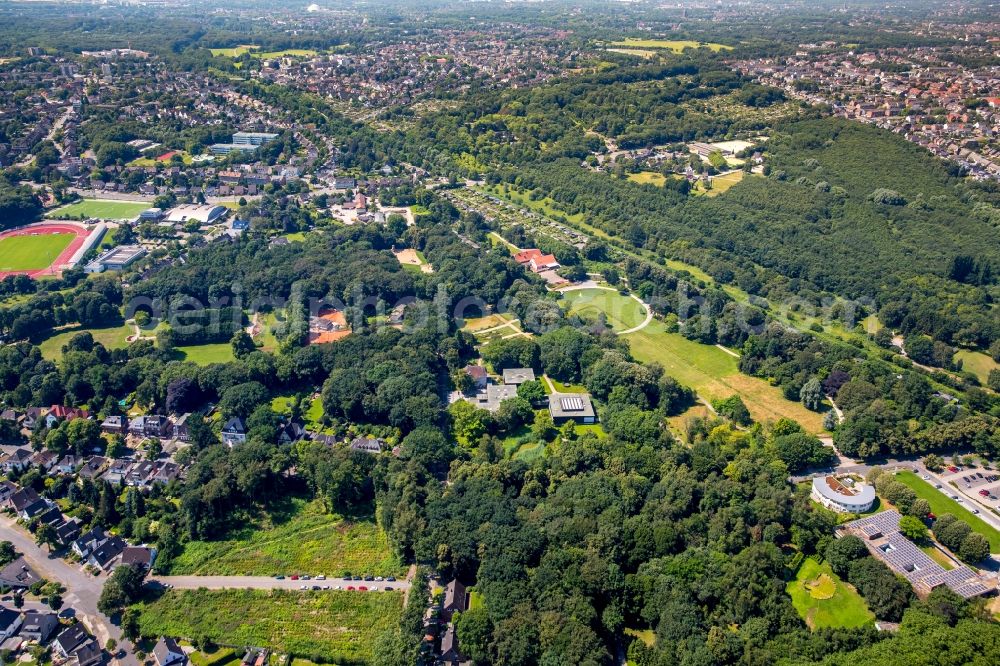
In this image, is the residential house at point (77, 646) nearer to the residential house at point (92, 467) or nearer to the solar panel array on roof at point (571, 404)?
the residential house at point (92, 467)

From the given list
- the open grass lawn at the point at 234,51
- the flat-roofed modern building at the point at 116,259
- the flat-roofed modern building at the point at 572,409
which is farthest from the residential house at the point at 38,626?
the open grass lawn at the point at 234,51

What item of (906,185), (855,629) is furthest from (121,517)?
(906,185)

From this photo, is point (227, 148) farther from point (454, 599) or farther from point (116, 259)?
point (454, 599)

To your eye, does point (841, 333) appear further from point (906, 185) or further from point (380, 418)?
point (380, 418)

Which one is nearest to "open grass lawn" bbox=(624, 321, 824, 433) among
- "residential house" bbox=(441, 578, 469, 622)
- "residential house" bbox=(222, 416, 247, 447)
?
"residential house" bbox=(441, 578, 469, 622)

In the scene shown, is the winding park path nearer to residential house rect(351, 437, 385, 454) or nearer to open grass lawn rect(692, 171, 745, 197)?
residential house rect(351, 437, 385, 454)

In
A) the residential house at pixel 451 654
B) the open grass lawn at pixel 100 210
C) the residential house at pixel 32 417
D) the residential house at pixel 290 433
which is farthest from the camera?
the open grass lawn at pixel 100 210
